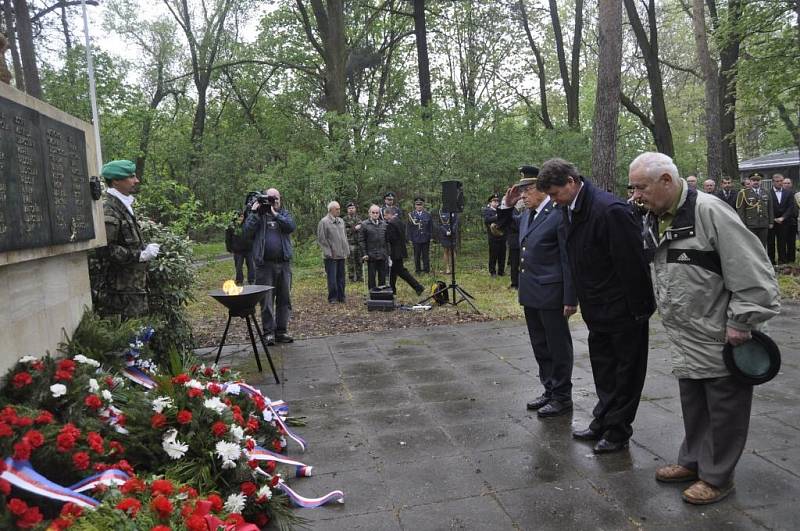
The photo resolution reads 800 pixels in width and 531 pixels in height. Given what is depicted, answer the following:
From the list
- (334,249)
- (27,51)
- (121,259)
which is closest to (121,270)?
(121,259)

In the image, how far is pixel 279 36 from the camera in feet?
91.8

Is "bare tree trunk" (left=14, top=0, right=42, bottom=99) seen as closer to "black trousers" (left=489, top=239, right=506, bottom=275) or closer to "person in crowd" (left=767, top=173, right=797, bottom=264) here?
"black trousers" (left=489, top=239, right=506, bottom=275)

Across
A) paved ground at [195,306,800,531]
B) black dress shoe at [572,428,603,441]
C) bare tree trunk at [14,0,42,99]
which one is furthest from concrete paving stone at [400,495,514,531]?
bare tree trunk at [14,0,42,99]

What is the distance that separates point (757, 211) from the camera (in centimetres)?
1206

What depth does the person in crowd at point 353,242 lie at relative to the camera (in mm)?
12703

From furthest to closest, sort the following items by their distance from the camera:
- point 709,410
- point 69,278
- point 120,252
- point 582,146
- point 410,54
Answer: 1. point 410,54
2. point 582,146
3. point 120,252
4. point 69,278
5. point 709,410

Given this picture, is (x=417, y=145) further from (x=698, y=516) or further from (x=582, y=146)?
(x=698, y=516)

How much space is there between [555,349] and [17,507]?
11.4 feet

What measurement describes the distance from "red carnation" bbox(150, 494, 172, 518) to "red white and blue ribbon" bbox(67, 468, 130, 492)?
1.32 ft

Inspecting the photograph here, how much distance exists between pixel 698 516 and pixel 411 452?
1.72 metres

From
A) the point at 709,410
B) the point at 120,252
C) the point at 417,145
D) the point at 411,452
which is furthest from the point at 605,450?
the point at 417,145

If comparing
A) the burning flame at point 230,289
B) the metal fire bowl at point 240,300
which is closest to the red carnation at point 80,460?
the metal fire bowl at point 240,300

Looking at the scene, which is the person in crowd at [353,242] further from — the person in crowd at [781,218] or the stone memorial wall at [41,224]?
the person in crowd at [781,218]

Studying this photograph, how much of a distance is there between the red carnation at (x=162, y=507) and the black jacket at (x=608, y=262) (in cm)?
263
